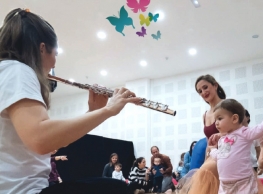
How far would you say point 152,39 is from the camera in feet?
24.0

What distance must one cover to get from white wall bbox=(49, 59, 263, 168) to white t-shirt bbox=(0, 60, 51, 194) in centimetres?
756

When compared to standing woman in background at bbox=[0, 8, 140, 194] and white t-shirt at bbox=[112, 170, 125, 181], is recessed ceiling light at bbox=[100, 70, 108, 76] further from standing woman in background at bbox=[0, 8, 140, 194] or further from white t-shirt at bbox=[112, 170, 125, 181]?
standing woman in background at bbox=[0, 8, 140, 194]

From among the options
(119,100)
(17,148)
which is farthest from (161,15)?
(17,148)

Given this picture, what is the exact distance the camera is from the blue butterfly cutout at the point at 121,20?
20.7 feet

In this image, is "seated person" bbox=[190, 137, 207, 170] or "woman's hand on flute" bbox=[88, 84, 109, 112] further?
"seated person" bbox=[190, 137, 207, 170]

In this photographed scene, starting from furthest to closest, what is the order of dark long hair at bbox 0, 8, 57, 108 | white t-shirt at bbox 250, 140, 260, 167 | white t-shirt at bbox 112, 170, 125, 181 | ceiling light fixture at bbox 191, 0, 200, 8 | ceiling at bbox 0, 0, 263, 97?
white t-shirt at bbox 112, 170, 125, 181 → ceiling at bbox 0, 0, 263, 97 → ceiling light fixture at bbox 191, 0, 200, 8 → white t-shirt at bbox 250, 140, 260, 167 → dark long hair at bbox 0, 8, 57, 108

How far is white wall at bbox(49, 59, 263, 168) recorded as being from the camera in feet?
26.1

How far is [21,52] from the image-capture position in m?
1.04

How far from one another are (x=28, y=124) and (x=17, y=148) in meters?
0.12

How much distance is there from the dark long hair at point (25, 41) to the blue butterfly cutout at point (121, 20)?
524 centimetres

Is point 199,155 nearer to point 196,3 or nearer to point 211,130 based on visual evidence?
point 211,130

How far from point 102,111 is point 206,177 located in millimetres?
1391

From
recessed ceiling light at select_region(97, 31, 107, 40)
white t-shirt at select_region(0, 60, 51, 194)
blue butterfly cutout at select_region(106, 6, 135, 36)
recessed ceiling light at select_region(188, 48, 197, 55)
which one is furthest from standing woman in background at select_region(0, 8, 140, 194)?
recessed ceiling light at select_region(188, 48, 197, 55)

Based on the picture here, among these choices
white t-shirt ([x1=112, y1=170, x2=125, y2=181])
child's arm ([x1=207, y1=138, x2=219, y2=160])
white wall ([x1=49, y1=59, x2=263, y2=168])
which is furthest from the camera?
white wall ([x1=49, y1=59, x2=263, y2=168])
